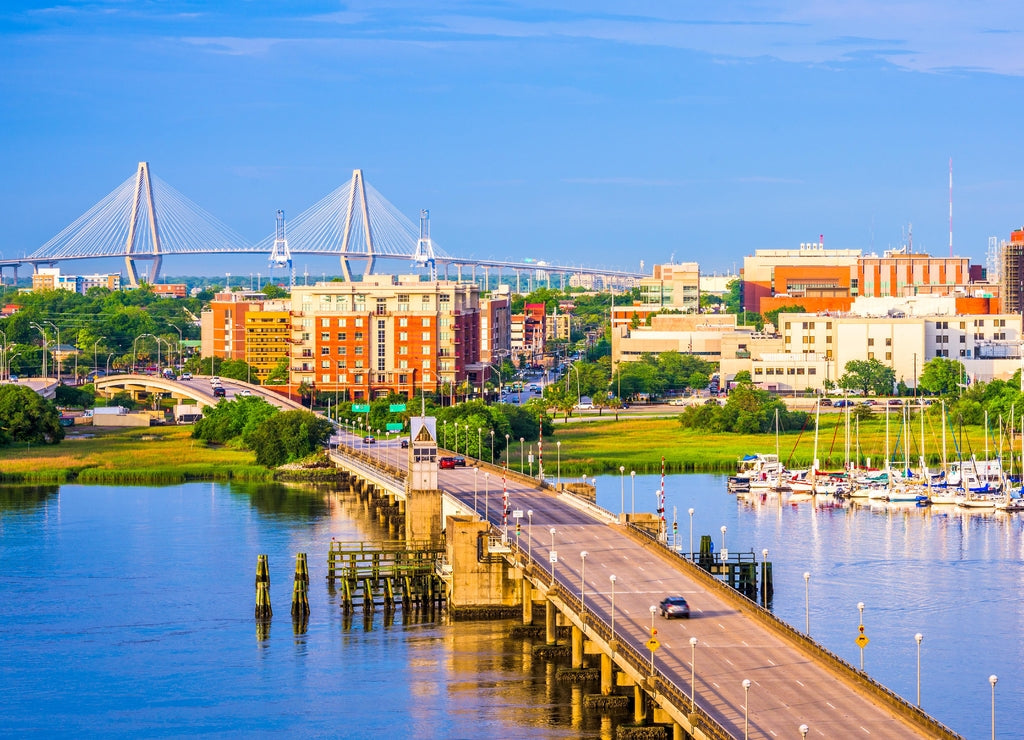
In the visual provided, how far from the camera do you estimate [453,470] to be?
78062mm

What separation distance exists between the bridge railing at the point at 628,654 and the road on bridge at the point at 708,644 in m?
0.31

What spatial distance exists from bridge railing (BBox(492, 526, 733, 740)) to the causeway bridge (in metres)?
0.04

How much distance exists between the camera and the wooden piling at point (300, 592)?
53.5 m

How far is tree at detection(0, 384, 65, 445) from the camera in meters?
101

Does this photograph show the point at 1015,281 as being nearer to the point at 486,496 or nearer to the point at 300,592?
the point at 486,496

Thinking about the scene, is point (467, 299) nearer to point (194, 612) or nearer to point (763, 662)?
point (194, 612)

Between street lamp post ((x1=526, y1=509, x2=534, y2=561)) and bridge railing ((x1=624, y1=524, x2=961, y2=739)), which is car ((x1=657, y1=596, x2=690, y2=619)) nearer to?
bridge railing ((x1=624, y1=524, x2=961, y2=739))

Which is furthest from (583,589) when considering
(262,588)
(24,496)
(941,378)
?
(941,378)

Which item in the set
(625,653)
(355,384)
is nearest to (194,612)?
(625,653)

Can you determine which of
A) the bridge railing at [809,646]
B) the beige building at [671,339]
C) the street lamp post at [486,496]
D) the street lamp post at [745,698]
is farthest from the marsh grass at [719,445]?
the street lamp post at [745,698]

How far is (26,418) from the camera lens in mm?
101312

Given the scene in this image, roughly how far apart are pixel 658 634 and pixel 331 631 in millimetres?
12781

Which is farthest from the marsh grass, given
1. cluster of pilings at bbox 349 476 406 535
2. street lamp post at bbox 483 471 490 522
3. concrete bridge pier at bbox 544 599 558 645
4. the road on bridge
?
concrete bridge pier at bbox 544 599 558 645

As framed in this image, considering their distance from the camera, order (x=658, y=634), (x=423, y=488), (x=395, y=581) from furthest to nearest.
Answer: (x=423, y=488), (x=395, y=581), (x=658, y=634)
